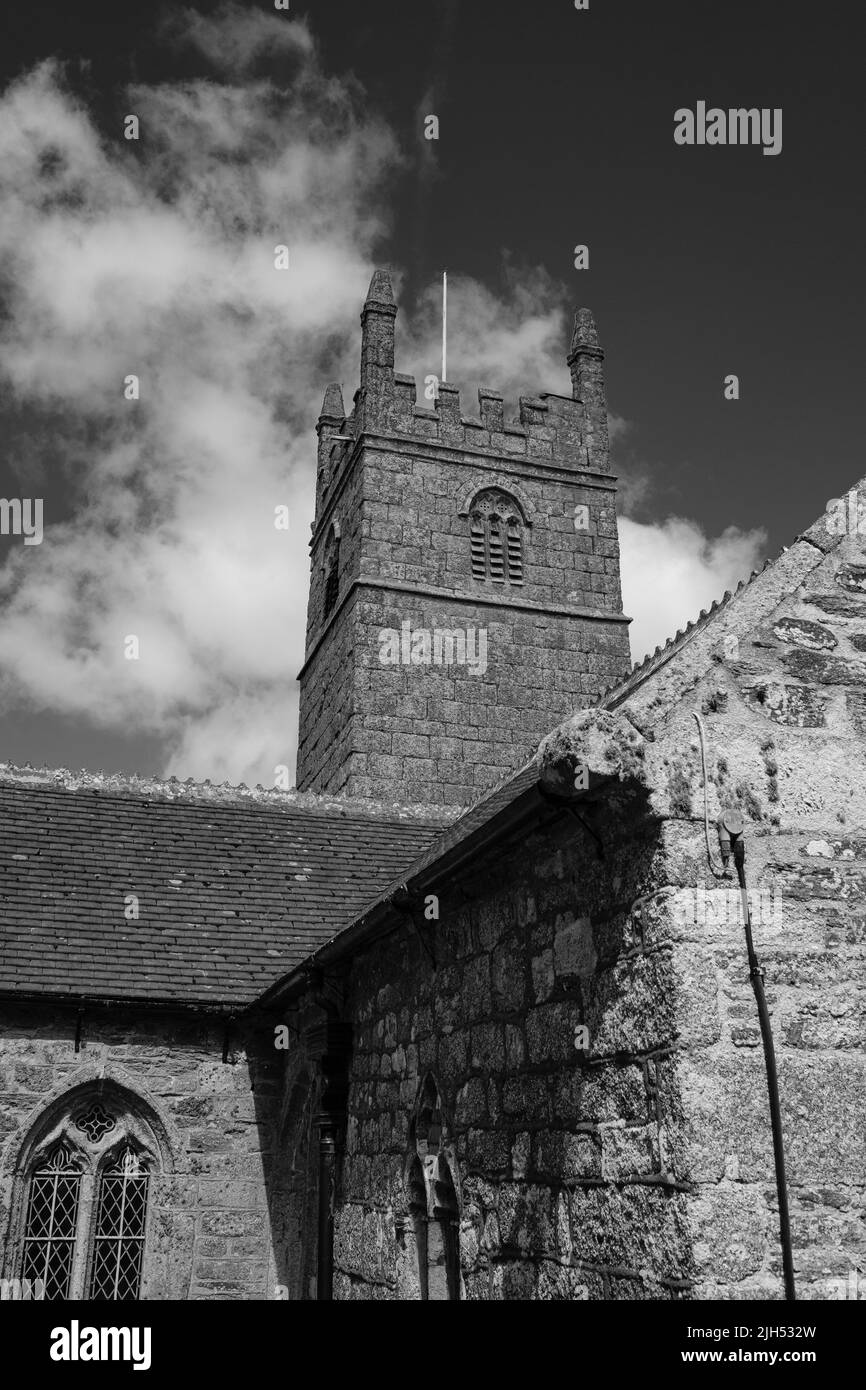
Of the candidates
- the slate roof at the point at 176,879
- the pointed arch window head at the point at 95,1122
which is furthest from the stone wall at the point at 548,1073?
the slate roof at the point at 176,879

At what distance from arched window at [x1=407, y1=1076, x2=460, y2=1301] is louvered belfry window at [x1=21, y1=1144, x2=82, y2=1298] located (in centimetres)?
388

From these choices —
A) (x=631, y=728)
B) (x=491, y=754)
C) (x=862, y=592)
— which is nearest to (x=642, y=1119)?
(x=631, y=728)

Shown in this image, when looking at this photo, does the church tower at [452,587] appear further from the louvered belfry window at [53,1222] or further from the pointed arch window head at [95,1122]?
the louvered belfry window at [53,1222]

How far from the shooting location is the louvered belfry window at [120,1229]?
827 cm

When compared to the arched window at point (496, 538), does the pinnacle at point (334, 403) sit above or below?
above

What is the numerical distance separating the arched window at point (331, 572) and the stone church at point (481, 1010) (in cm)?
936

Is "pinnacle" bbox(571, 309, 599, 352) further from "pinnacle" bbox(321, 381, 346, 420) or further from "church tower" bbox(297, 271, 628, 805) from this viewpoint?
"pinnacle" bbox(321, 381, 346, 420)

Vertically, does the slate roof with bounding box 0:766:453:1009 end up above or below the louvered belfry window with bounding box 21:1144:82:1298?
above

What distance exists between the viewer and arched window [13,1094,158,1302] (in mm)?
8188

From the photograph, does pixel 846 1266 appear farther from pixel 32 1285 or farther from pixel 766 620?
pixel 32 1285

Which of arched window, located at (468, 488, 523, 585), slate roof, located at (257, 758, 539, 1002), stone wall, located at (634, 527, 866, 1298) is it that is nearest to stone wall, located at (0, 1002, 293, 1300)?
slate roof, located at (257, 758, 539, 1002)

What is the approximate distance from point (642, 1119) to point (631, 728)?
50.5 inches

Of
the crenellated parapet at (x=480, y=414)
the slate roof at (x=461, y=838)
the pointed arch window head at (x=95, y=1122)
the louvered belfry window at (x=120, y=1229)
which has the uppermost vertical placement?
the crenellated parapet at (x=480, y=414)

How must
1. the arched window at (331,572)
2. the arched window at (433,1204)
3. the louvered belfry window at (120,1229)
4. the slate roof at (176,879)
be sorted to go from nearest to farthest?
the arched window at (433,1204), the louvered belfry window at (120,1229), the slate roof at (176,879), the arched window at (331,572)
